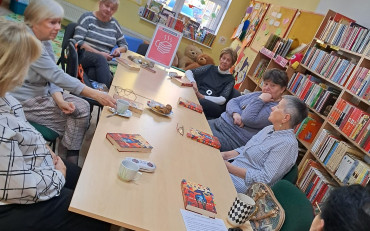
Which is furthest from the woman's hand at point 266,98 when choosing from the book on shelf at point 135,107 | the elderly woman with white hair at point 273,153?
the book on shelf at point 135,107

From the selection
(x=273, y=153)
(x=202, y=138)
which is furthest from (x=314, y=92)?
(x=202, y=138)

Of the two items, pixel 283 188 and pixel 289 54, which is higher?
pixel 289 54

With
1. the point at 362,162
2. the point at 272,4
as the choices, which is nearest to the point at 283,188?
the point at 362,162

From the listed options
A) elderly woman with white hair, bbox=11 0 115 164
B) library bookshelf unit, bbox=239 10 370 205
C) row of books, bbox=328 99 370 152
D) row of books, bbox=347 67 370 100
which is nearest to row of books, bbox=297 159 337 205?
library bookshelf unit, bbox=239 10 370 205

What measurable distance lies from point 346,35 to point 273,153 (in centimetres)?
195

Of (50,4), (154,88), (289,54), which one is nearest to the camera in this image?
(50,4)

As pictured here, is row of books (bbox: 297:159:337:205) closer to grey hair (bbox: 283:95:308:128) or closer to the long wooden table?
grey hair (bbox: 283:95:308:128)

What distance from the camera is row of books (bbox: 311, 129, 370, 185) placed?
8.34 ft

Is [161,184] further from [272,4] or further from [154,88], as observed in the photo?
[272,4]

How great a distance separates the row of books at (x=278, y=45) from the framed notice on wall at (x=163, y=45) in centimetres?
160

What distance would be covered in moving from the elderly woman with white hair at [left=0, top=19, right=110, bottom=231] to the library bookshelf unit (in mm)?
2252

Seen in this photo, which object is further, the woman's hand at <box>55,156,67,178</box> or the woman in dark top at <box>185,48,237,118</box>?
the woman in dark top at <box>185,48,237,118</box>

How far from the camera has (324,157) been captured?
301 centimetres

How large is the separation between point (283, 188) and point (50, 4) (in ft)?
5.81
